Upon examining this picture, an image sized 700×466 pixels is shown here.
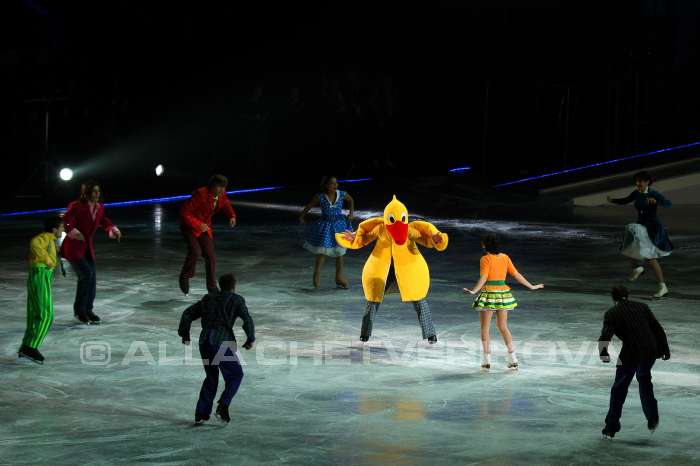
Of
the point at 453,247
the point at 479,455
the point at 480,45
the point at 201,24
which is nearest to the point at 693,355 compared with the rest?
the point at 479,455

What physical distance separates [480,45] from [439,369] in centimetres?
2619

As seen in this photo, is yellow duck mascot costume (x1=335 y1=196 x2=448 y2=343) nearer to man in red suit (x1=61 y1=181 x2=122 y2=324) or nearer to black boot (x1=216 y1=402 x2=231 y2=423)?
man in red suit (x1=61 y1=181 x2=122 y2=324)

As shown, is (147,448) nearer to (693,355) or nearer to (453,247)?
(693,355)

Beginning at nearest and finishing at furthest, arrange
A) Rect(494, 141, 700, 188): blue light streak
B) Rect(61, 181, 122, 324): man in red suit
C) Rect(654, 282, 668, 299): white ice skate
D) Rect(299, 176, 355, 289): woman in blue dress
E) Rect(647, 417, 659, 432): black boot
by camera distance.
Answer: Rect(647, 417, 659, 432): black boot, Rect(61, 181, 122, 324): man in red suit, Rect(654, 282, 668, 299): white ice skate, Rect(299, 176, 355, 289): woman in blue dress, Rect(494, 141, 700, 188): blue light streak

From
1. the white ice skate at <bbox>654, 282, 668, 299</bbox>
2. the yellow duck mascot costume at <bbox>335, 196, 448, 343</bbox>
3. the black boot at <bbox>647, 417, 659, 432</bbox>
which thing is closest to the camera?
the black boot at <bbox>647, 417, 659, 432</bbox>

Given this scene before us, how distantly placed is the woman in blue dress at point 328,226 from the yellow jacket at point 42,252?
4905 millimetres

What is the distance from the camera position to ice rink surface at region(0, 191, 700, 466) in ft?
27.5

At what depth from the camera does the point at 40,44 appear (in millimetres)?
29062

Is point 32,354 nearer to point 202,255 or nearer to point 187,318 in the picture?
point 187,318

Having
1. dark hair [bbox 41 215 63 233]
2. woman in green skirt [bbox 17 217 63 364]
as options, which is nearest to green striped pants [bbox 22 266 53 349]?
woman in green skirt [bbox 17 217 63 364]

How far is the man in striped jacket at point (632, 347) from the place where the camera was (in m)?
8.41

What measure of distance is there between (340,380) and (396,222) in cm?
226

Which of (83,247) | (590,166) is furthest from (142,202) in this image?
(83,247)

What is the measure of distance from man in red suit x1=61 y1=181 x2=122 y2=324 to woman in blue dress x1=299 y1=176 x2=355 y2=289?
310 cm
